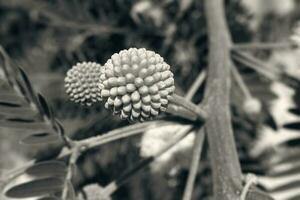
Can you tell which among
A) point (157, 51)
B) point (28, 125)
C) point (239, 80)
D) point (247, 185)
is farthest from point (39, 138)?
point (157, 51)

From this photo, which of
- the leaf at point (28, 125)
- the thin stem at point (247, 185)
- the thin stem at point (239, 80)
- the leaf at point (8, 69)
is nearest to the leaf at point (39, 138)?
the leaf at point (28, 125)

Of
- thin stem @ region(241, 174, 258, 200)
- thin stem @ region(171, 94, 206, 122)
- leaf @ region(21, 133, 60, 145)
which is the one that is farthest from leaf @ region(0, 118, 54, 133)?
thin stem @ region(241, 174, 258, 200)

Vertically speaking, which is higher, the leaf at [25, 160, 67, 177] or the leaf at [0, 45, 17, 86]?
the leaf at [0, 45, 17, 86]

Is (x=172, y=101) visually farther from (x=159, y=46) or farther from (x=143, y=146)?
(x=159, y=46)

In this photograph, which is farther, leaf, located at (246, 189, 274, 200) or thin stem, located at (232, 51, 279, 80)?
thin stem, located at (232, 51, 279, 80)

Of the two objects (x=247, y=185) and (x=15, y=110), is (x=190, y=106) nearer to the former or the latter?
(x=247, y=185)

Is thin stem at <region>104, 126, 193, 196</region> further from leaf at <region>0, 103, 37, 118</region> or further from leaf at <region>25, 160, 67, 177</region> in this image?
leaf at <region>0, 103, 37, 118</region>

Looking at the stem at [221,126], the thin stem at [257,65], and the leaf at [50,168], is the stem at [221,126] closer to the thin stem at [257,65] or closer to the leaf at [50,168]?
the thin stem at [257,65]
